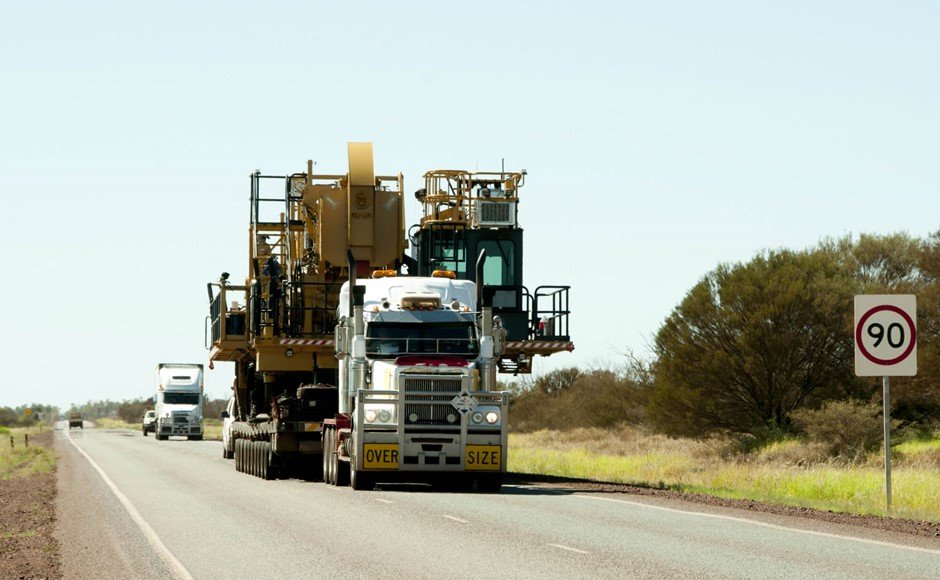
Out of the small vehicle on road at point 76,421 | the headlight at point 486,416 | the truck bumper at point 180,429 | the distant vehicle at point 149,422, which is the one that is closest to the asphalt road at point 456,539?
the headlight at point 486,416

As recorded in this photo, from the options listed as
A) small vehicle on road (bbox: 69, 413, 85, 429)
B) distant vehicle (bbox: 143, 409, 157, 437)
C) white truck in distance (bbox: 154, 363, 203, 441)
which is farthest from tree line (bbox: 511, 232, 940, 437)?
small vehicle on road (bbox: 69, 413, 85, 429)

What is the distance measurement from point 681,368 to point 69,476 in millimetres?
23277

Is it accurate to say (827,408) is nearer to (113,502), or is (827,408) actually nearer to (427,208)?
(427,208)

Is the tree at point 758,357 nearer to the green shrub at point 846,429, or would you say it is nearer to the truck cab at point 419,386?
the green shrub at point 846,429

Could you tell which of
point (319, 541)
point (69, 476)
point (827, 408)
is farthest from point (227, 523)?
point (827, 408)

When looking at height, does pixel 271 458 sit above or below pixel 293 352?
below

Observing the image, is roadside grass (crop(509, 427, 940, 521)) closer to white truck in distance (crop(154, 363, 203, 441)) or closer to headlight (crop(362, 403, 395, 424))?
headlight (crop(362, 403, 395, 424))

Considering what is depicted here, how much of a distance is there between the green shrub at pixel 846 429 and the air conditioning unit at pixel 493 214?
16.7 m

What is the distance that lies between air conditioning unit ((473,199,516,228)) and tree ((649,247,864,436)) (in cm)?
1922

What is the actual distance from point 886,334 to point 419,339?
28.7 ft

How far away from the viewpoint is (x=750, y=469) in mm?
33438

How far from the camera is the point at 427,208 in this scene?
109 feet

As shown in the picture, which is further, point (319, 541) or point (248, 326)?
point (248, 326)

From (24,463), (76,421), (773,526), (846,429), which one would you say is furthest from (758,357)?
(76,421)
